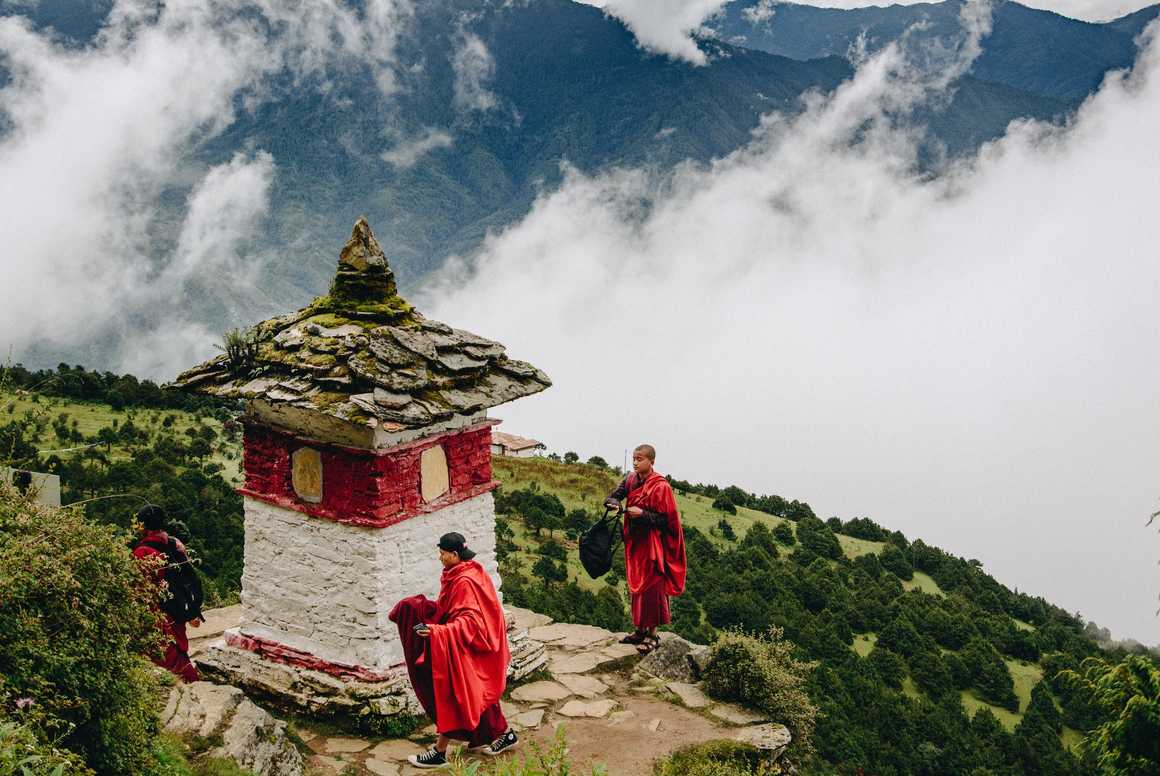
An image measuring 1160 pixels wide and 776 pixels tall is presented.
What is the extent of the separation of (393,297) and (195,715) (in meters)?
3.83

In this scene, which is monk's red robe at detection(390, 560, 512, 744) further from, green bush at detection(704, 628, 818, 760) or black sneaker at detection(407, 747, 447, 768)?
green bush at detection(704, 628, 818, 760)

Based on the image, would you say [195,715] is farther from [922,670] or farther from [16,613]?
[922,670]

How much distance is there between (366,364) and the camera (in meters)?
7.87

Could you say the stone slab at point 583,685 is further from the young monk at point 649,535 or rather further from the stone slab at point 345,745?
the stone slab at point 345,745

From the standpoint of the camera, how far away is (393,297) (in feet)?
28.8

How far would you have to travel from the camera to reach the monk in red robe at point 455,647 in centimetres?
690

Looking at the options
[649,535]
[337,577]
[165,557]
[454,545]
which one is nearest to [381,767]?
[337,577]

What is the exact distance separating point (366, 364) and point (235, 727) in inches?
112

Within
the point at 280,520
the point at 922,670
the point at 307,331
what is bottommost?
the point at 922,670

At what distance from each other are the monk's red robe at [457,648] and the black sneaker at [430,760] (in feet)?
0.73

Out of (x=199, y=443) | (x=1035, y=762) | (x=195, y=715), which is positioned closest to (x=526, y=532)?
(x=199, y=443)

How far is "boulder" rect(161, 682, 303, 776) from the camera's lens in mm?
6445

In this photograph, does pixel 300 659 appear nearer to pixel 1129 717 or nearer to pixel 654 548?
pixel 654 548

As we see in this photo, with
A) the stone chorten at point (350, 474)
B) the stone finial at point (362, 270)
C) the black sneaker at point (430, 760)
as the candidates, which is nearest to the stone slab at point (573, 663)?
the stone chorten at point (350, 474)
